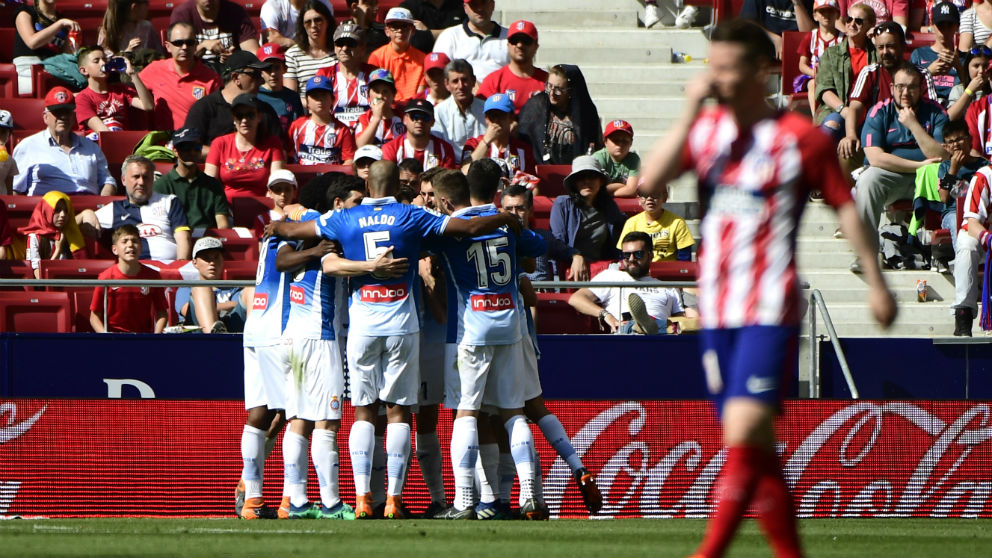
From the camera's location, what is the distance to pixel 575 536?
6988 millimetres

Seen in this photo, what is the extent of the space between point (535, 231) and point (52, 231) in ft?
13.6

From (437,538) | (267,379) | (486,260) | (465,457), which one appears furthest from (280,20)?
(437,538)

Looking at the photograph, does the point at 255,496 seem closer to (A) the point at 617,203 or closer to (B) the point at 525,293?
(B) the point at 525,293

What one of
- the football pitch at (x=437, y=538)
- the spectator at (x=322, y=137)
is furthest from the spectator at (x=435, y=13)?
the football pitch at (x=437, y=538)

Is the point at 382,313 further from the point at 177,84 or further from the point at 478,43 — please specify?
the point at 478,43

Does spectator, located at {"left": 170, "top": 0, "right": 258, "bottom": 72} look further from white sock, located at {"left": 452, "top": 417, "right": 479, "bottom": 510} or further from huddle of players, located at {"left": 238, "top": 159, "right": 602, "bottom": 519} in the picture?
white sock, located at {"left": 452, "top": 417, "right": 479, "bottom": 510}

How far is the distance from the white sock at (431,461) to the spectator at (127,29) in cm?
787

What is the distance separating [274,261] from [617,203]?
5.18 metres

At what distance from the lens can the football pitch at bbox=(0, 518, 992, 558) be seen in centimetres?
611

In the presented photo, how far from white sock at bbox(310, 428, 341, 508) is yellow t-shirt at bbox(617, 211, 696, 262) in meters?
4.82

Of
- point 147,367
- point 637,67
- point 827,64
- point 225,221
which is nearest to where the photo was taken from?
point 147,367

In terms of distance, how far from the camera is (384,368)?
8125mm

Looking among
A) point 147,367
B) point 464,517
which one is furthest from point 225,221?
point 464,517

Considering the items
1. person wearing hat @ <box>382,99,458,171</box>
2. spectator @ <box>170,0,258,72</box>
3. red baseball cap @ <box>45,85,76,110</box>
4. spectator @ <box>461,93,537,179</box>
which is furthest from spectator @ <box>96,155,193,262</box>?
spectator @ <box>170,0,258,72</box>
